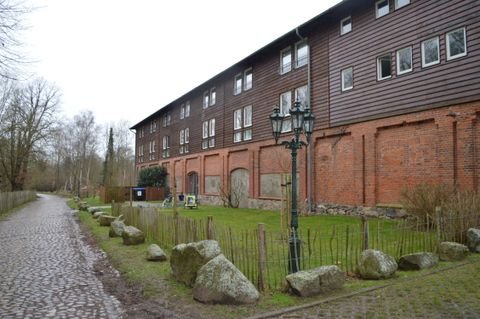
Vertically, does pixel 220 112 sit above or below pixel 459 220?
above

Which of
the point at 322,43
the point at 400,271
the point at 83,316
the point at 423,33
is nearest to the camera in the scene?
the point at 83,316

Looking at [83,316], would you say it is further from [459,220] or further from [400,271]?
[459,220]

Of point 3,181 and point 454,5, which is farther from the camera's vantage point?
point 3,181

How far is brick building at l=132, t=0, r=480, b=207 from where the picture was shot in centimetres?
1305

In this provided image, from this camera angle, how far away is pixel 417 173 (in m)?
14.3

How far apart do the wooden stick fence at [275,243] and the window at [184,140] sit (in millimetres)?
22584

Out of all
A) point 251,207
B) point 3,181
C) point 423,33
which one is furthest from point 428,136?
point 3,181

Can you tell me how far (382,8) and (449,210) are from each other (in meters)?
10.2

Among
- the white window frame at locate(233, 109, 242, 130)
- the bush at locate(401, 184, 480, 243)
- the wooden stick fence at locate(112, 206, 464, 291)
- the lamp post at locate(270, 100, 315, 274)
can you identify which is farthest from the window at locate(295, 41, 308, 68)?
the lamp post at locate(270, 100, 315, 274)

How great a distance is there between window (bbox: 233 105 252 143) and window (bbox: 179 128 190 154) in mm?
8710

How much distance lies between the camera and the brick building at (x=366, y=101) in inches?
514

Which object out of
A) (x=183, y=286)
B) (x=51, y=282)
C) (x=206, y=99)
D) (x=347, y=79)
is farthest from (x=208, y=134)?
(x=183, y=286)

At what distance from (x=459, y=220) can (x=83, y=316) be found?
27.7 ft

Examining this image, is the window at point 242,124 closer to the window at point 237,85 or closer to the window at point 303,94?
the window at point 237,85
